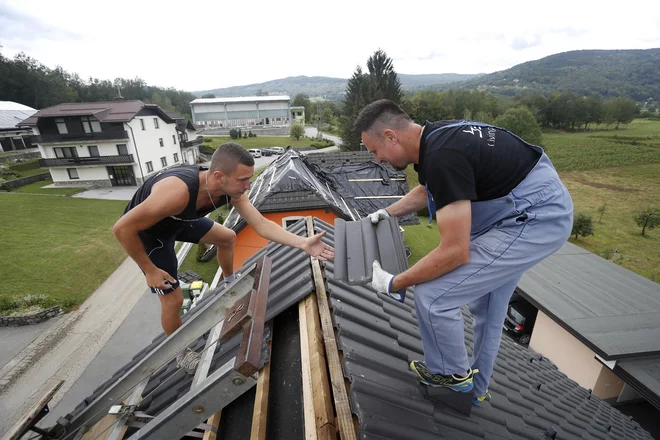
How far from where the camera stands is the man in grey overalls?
1.96m

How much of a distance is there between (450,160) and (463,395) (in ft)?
6.10

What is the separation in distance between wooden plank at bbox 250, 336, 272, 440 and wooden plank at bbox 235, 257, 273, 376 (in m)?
0.42

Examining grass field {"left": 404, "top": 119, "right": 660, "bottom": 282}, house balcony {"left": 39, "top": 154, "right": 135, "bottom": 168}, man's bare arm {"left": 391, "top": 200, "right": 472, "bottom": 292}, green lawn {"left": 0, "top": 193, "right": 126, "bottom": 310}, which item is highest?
man's bare arm {"left": 391, "top": 200, "right": 472, "bottom": 292}

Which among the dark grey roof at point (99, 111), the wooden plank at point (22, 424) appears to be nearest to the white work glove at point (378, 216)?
the wooden plank at point (22, 424)

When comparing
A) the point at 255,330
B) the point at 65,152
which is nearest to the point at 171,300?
the point at 255,330

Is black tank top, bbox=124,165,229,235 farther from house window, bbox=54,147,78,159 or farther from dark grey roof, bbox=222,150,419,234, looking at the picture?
house window, bbox=54,147,78,159

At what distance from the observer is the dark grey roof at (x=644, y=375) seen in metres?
6.98

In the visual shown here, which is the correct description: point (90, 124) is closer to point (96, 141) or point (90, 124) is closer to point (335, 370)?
point (96, 141)

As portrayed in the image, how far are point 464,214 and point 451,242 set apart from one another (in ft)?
0.63

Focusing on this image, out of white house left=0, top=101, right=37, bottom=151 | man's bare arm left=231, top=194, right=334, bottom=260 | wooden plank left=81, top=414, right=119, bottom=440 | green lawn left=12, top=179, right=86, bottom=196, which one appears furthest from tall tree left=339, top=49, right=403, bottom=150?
wooden plank left=81, top=414, right=119, bottom=440

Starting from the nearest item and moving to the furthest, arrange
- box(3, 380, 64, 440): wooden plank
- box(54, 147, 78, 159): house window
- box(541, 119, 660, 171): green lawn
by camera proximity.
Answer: box(3, 380, 64, 440): wooden plank → box(54, 147, 78, 159): house window → box(541, 119, 660, 171): green lawn

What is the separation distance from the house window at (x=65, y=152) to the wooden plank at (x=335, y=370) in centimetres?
3761

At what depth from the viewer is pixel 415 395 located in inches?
95.3

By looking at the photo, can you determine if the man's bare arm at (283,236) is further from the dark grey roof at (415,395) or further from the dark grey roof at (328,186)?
the dark grey roof at (328,186)
